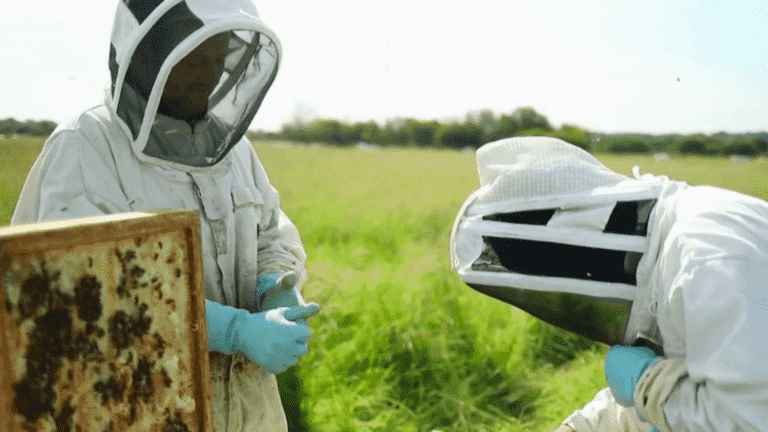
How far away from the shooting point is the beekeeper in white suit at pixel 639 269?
1411 mm

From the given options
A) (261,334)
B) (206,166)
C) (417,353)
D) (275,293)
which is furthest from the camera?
(417,353)

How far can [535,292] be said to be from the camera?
182cm

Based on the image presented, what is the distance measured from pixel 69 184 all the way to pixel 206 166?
45cm

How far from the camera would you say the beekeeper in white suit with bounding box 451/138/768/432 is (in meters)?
1.41

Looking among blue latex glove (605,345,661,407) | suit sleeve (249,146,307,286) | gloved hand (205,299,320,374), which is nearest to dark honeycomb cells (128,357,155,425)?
gloved hand (205,299,320,374)

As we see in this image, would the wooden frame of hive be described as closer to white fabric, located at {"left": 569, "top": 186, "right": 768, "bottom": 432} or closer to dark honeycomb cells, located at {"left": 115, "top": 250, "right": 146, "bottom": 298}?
dark honeycomb cells, located at {"left": 115, "top": 250, "right": 146, "bottom": 298}

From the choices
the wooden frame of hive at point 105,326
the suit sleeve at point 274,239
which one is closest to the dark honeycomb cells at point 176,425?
the wooden frame of hive at point 105,326

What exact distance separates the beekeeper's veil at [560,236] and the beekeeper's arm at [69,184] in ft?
3.97

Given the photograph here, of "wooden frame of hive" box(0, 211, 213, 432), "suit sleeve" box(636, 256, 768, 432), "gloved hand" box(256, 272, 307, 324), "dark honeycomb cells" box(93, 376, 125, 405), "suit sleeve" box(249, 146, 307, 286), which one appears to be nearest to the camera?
"wooden frame of hive" box(0, 211, 213, 432)

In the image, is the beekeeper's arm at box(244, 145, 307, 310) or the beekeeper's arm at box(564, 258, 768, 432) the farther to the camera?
the beekeeper's arm at box(244, 145, 307, 310)

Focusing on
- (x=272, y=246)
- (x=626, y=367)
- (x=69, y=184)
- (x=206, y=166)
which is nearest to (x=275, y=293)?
(x=272, y=246)

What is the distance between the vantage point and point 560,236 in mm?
1699

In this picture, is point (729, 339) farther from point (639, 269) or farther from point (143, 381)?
point (143, 381)

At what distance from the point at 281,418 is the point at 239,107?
1297 mm
